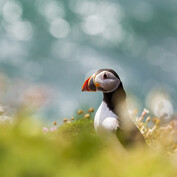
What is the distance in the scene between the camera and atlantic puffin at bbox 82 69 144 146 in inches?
137

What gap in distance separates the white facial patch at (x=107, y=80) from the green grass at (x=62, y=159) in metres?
2.62

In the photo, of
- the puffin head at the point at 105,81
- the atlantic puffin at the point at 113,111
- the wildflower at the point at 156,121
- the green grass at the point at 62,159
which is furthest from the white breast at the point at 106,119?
the green grass at the point at 62,159

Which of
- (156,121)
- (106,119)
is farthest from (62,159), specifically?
(156,121)

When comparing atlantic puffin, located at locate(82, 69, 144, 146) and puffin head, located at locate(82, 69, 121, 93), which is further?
puffin head, located at locate(82, 69, 121, 93)

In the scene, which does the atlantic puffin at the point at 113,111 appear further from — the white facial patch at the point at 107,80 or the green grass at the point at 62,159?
the green grass at the point at 62,159

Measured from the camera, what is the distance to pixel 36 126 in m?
0.97

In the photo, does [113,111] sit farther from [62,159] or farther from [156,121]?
[62,159]

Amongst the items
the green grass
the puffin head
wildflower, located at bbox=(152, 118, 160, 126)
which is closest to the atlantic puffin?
the puffin head

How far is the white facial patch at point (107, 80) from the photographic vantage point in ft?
11.8

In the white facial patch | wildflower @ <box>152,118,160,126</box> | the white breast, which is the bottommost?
the white breast

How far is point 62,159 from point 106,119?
2679 millimetres

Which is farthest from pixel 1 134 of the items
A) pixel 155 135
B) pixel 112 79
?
pixel 155 135

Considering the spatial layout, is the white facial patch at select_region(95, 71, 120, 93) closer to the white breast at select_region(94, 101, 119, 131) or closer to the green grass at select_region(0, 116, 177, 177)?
the white breast at select_region(94, 101, 119, 131)

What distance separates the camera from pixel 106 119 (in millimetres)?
3562
